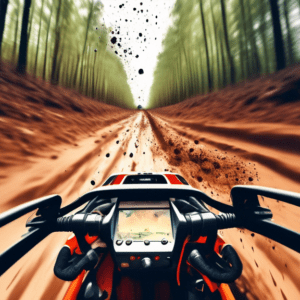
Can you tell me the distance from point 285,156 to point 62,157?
6.44 m

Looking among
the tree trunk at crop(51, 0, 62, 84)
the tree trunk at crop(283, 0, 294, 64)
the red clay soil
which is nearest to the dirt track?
the red clay soil

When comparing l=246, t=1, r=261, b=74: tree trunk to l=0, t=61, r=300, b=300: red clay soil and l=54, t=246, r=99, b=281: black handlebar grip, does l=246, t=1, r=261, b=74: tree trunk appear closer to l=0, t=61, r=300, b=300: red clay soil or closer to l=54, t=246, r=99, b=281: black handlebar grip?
l=0, t=61, r=300, b=300: red clay soil

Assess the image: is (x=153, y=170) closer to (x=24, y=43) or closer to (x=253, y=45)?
(x=24, y=43)

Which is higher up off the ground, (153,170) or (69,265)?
(153,170)

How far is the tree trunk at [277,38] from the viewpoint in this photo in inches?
394

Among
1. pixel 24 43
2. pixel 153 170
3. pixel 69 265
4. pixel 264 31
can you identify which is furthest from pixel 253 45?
pixel 24 43

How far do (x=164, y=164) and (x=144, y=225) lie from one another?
3677mm

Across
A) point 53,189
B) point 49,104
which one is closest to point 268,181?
point 53,189

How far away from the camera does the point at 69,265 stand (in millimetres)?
1044

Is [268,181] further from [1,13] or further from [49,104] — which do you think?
[1,13]

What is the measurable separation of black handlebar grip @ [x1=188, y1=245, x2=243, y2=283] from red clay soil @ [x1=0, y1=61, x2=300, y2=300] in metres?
1.05

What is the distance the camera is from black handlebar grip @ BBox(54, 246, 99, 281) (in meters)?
0.93

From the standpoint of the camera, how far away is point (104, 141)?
6988 millimetres

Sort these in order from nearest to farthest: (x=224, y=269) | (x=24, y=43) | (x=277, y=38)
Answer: (x=224, y=269), (x=277, y=38), (x=24, y=43)
